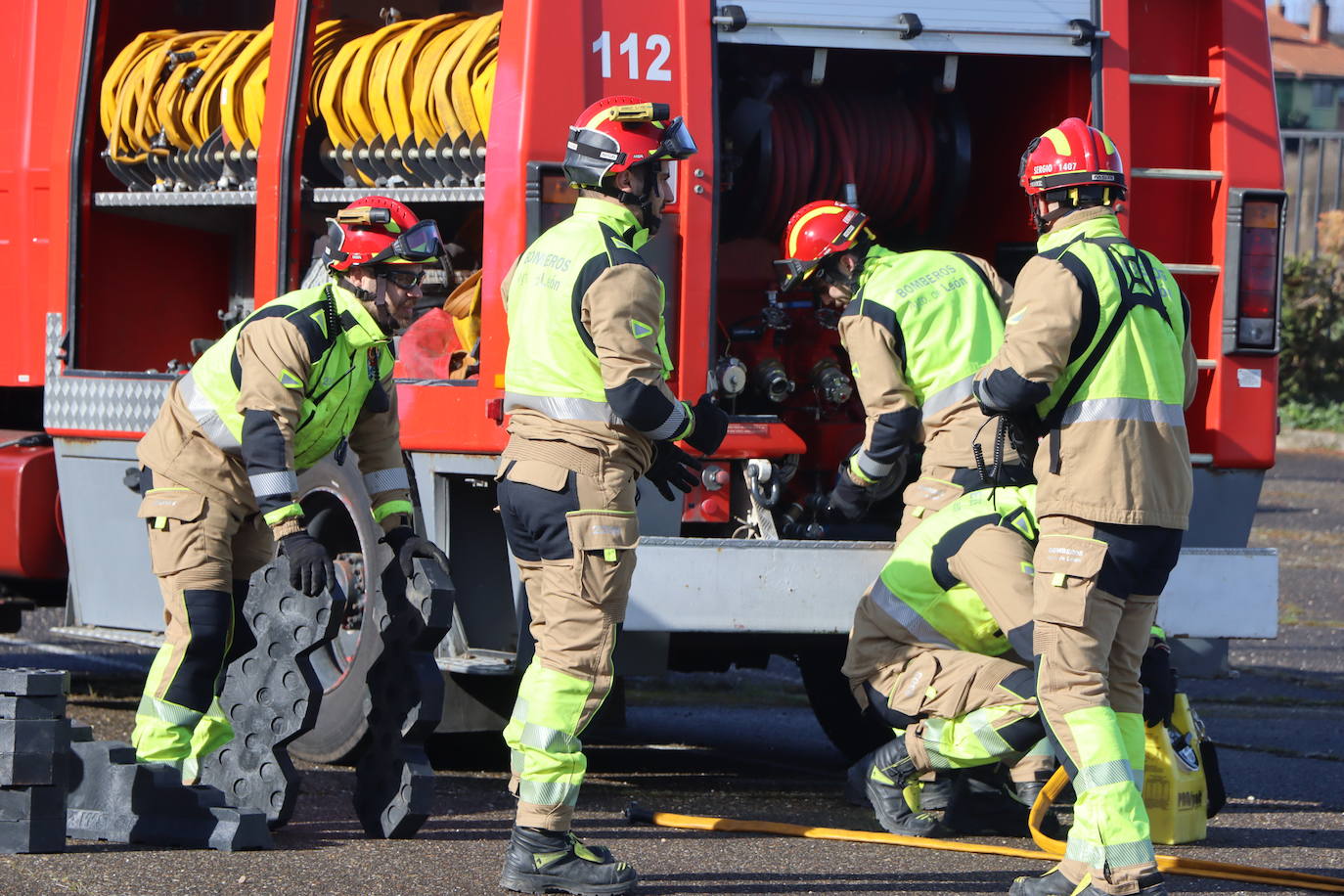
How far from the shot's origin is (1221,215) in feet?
20.9

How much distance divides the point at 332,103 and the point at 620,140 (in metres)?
2.12

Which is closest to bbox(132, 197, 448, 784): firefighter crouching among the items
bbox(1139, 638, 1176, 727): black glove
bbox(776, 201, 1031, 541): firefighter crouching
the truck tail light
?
bbox(776, 201, 1031, 541): firefighter crouching

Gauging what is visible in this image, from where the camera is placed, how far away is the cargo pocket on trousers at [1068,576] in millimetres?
4695

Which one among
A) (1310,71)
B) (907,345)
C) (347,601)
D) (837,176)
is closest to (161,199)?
(347,601)

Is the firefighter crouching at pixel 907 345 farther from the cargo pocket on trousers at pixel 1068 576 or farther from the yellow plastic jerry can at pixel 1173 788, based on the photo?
the cargo pocket on trousers at pixel 1068 576

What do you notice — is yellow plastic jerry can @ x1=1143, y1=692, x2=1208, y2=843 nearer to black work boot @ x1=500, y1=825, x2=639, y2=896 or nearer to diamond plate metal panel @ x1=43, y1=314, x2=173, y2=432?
black work boot @ x1=500, y1=825, x2=639, y2=896

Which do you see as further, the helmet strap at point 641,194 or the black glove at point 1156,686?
the black glove at point 1156,686

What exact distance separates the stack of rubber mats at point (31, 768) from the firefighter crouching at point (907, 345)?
2.41 meters

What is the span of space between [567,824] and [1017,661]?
1741 millimetres

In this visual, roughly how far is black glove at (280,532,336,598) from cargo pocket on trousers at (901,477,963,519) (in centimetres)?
187

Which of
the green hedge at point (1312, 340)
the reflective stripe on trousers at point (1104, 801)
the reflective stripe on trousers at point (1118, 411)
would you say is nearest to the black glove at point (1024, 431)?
the reflective stripe on trousers at point (1118, 411)

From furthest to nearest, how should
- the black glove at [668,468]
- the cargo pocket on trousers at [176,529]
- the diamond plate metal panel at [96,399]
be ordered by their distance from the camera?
the diamond plate metal panel at [96,399] → the cargo pocket on trousers at [176,529] → the black glove at [668,468]

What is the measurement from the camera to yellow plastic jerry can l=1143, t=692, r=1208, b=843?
562cm

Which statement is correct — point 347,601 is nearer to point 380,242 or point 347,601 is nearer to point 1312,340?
point 380,242
